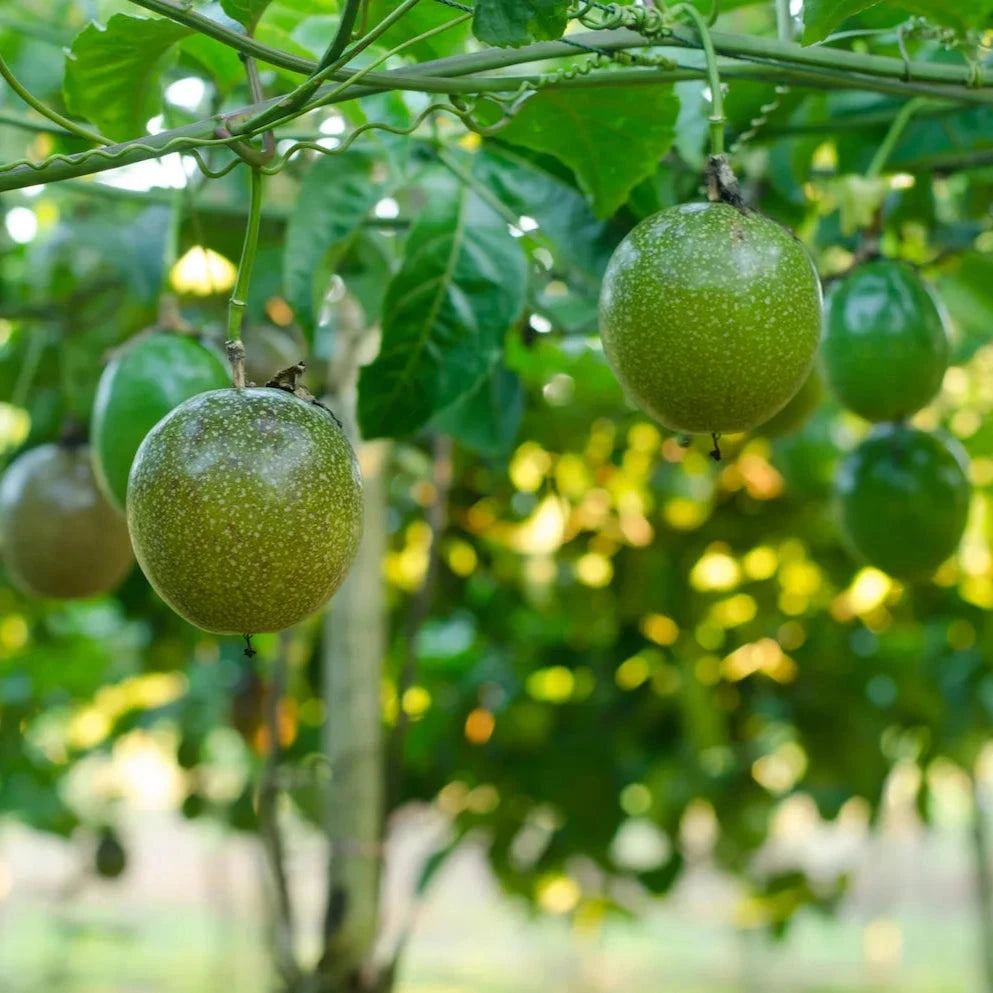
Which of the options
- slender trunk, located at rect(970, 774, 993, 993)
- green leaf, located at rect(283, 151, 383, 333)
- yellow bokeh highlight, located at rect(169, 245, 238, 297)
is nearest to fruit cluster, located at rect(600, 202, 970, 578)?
green leaf, located at rect(283, 151, 383, 333)

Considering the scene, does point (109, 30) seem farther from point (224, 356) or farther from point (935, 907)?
point (935, 907)

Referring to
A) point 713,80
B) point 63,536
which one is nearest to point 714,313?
point 713,80

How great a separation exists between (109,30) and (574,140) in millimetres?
429

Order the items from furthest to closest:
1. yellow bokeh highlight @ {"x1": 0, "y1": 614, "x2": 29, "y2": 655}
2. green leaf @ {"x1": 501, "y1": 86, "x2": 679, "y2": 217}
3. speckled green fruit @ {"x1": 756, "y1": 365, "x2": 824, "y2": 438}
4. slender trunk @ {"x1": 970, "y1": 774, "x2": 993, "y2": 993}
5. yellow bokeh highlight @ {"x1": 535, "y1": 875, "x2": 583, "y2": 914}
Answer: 1. slender trunk @ {"x1": 970, "y1": 774, "x2": 993, "y2": 993}
2. yellow bokeh highlight @ {"x1": 535, "y1": 875, "x2": 583, "y2": 914}
3. yellow bokeh highlight @ {"x1": 0, "y1": 614, "x2": 29, "y2": 655}
4. speckled green fruit @ {"x1": 756, "y1": 365, "x2": 824, "y2": 438}
5. green leaf @ {"x1": 501, "y1": 86, "x2": 679, "y2": 217}

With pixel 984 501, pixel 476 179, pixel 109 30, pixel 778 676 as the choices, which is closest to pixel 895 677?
pixel 778 676

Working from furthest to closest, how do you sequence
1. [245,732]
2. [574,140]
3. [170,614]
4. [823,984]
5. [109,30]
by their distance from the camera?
[823,984], [245,732], [170,614], [574,140], [109,30]

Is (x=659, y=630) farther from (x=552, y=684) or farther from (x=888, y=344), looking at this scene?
(x=888, y=344)

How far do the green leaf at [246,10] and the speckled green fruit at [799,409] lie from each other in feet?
3.35

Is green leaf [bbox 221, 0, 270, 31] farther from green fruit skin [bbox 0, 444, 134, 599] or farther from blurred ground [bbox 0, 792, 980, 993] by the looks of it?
blurred ground [bbox 0, 792, 980, 993]

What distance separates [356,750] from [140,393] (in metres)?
0.86

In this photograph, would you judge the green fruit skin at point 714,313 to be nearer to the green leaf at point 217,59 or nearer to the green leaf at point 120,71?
the green leaf at point 120,71

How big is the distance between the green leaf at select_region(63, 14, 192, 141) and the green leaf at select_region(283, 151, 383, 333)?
0.74 feet

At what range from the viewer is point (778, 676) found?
3.14 meters

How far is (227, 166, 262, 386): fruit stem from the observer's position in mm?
979
